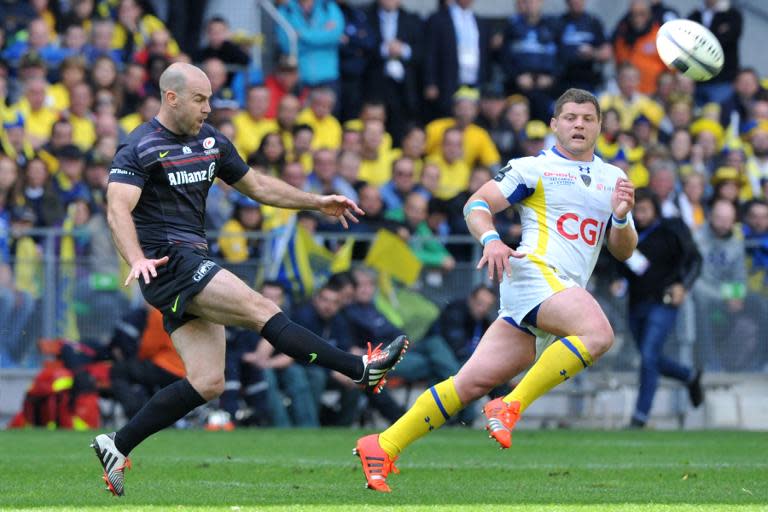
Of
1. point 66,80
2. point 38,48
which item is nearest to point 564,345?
point 66,80

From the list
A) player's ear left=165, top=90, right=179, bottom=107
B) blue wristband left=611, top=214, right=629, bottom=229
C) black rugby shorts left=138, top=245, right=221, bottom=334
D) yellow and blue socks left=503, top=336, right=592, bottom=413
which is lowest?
yellow and blue socks left=503, top=336, right=592, bottom=413

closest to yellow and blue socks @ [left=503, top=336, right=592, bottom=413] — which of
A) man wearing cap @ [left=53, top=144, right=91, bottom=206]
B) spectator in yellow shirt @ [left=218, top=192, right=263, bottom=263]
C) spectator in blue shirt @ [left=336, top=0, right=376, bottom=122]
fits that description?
spectator in yellow shirt @ [left=218, top=192, right=263, bottom=263]

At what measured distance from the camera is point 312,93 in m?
19.1

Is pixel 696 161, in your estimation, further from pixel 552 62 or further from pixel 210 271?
pixel 210 271

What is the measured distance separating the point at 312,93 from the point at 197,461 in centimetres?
854

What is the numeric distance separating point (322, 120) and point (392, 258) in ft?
9.77

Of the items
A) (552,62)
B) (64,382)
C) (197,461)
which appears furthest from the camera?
(552,62)

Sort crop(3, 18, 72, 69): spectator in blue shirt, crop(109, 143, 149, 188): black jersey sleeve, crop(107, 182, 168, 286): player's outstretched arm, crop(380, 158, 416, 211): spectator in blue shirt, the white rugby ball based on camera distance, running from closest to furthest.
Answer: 1. crop(107, 182, 168, 286): player's outstretched arm
2. crop(109, 143, 149, 188): black jersey sleeve
3. the white rugby ball
4. crop(380, 158, 416, 211): spectator in blue shirt
5. crop(3, 18, 72, 69): spectator in blue shirt

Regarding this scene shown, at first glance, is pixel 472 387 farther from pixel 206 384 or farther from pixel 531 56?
pixel 531 56

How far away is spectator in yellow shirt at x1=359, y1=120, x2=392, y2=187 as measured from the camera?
59.3ft

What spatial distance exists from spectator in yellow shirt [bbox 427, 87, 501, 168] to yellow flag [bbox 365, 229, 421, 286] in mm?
2449

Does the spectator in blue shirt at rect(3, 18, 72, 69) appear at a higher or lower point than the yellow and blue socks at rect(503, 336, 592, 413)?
higher

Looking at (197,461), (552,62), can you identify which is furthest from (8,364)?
(552,62)

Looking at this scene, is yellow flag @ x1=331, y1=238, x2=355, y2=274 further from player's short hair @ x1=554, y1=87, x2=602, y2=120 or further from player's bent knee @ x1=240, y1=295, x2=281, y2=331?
player's bent knee @ x1=240, y1=295, x2=281, y2=331
